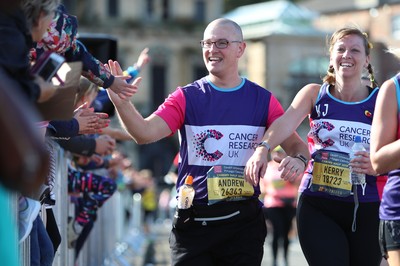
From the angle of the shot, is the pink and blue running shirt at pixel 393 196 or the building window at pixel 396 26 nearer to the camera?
the pink and blue running shirt at pixel 393 196

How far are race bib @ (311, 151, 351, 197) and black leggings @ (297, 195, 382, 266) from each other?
0.07m

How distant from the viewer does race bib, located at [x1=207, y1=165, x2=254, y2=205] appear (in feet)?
21.0

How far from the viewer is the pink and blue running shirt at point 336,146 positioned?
673cm

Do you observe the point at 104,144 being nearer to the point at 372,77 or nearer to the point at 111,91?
the point at 372,77

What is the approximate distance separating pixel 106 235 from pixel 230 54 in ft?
24.0

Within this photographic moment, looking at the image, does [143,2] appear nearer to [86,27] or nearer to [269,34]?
[86,27]

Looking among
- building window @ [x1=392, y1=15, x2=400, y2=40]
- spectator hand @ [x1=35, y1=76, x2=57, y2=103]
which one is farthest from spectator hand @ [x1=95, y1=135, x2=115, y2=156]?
building window @ [x1=392, y1=15, x2=400, y2=40]

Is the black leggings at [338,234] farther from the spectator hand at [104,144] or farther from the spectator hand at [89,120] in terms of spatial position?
the spectator hand at [104,144]

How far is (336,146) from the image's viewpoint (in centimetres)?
680

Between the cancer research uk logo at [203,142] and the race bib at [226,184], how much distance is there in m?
0.07

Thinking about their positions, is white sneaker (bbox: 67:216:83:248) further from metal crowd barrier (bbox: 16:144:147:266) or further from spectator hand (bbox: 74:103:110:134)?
spectator hand (bbox: 74:103:110:134)

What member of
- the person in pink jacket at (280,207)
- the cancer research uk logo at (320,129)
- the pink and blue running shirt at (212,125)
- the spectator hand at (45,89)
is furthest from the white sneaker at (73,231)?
the person in pink jacket at (280,207)

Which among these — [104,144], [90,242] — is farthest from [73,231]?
[90,242]

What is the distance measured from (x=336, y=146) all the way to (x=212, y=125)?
85cm
